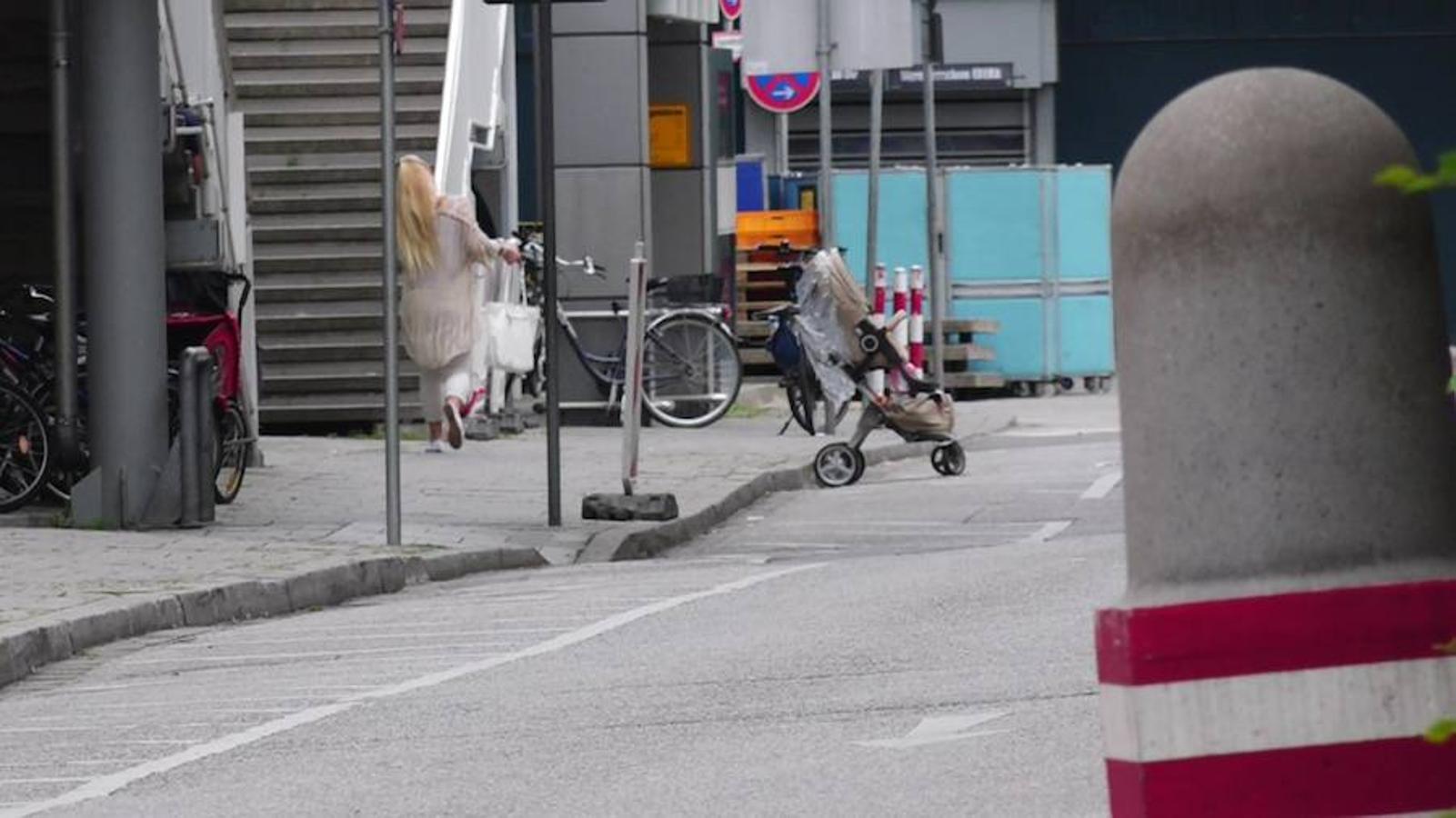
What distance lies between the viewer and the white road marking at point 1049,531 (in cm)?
1639

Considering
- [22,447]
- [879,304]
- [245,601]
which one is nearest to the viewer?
[245,601]

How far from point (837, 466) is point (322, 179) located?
19.1 ft

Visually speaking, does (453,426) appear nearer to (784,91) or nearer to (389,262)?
(389,262)

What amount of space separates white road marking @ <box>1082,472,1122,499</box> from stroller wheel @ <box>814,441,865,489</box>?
151cm

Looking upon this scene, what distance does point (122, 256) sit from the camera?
15797mm

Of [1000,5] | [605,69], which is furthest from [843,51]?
[1000,5]

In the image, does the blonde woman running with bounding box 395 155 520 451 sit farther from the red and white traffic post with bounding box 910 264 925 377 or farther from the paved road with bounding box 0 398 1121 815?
the red and white traffic post with bounding box 910 264 925 377

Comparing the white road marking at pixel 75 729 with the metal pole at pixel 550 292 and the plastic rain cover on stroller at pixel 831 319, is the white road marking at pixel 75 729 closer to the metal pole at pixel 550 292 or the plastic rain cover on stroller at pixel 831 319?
the metal pole at pixel 550 292

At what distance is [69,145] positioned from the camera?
A: 1675cm

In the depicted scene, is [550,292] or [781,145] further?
[781,145]

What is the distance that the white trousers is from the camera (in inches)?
850

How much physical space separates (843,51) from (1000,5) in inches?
928

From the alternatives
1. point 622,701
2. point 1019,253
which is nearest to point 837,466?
point 622,701

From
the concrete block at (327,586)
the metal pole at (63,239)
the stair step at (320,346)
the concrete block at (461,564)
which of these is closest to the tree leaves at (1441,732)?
the concrete block at (327,586)
